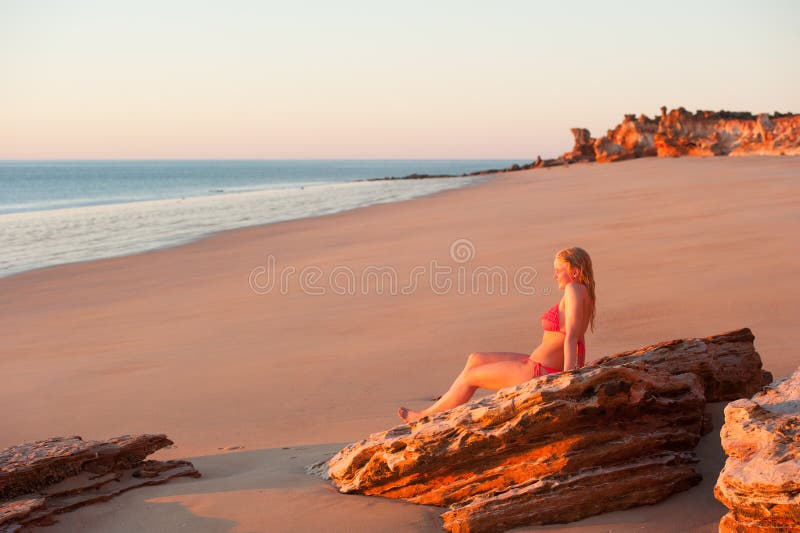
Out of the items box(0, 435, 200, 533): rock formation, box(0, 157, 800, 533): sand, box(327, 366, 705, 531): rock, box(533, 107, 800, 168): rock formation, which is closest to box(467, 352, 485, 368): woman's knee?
box(327, 366, 705, 531): rock

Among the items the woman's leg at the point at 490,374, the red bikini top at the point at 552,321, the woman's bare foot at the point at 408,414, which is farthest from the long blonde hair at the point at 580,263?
the woman's bare foot at the point at 408,414

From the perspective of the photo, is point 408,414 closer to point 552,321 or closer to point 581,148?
point 552,321

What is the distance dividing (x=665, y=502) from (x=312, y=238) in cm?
1741

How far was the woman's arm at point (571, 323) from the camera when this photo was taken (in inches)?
217

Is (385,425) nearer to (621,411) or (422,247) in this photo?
(621,411)

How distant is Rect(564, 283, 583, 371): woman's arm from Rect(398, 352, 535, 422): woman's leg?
1.01 ft

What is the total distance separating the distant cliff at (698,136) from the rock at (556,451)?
50533 mm

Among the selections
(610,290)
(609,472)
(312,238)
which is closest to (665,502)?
(609,472)

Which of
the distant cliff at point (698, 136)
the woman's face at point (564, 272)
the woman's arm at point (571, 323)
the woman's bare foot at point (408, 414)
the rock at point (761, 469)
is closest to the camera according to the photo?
the rock at point (761, 469)

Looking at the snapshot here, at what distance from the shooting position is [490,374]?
570 centimetres

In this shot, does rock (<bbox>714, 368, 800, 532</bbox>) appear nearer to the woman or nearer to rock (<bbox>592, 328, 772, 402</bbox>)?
rock (<bbox>592, 328, 772, 402</bbox>)

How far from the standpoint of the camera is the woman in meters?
5.66

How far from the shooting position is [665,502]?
4520 millimetres

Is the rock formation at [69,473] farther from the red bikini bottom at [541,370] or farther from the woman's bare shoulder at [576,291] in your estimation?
the woman's bare shoulder at [576,291]
